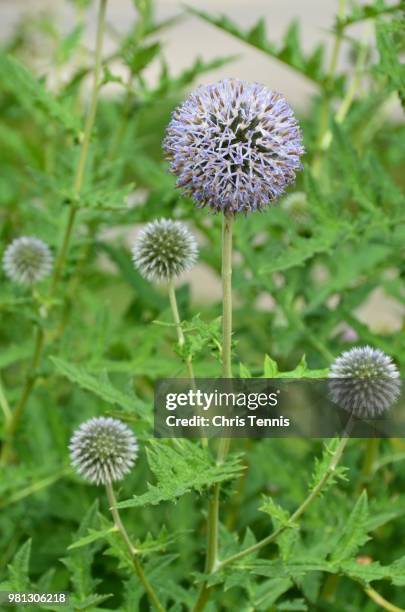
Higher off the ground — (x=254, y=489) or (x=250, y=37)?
(x=250, y=37)

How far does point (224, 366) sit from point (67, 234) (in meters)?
0.97

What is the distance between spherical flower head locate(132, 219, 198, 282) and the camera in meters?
2.00

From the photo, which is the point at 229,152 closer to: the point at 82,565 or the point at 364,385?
the point at 364,385

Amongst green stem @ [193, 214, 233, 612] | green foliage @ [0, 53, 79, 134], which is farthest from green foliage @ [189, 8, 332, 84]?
green stem @ [193, 214, 233, 612]

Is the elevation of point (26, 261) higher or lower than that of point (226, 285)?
higher

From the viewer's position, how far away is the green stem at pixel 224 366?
154cm

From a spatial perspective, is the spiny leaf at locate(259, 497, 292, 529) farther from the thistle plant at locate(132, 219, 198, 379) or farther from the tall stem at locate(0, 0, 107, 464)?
the tall stem at locate(0, 0, 107, 464)

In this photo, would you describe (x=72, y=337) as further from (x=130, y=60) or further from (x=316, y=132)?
(x=316, y=132)

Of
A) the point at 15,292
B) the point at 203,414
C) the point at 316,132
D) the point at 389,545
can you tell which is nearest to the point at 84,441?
the point at 203,414

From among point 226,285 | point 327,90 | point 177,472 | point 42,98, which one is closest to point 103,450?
point 177,472

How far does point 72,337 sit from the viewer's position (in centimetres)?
274

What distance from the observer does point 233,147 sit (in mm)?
1542

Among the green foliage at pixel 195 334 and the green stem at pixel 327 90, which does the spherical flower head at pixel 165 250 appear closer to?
the green foliage at pixel 195 334

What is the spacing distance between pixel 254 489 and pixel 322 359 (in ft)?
1.90
